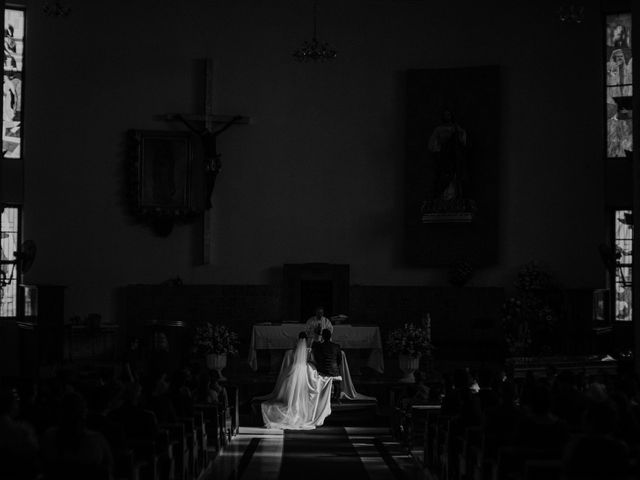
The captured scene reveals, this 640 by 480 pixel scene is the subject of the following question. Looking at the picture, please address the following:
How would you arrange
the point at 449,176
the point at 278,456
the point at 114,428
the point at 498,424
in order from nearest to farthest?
1. the point at 114,428
2. the point at 498,424
3. the point at 278,456
4. the point at 449,176

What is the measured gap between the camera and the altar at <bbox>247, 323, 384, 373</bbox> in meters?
19.9

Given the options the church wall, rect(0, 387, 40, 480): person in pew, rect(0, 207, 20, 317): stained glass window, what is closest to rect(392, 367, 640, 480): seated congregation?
rect(0, 387, 40, 480): person in pew

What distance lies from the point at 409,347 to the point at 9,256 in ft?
28.1

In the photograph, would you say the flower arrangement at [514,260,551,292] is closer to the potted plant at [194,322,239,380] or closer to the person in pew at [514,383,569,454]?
the potted plant at [194,322,239,380]

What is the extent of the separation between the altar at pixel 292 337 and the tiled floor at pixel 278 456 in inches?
125

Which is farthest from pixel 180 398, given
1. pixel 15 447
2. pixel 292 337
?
pixel 292 337

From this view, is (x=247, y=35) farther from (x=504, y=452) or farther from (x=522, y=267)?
(x=504, y=452)

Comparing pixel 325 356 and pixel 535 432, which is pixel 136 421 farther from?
pixel 325 356

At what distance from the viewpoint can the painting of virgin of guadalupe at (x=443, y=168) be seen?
71.8 feet

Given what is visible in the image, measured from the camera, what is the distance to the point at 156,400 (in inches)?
428

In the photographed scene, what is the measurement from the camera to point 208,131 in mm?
22000

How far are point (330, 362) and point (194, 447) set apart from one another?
5815mm

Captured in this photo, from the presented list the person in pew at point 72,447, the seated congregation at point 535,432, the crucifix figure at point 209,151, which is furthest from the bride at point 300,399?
the person in pew at point 72,447

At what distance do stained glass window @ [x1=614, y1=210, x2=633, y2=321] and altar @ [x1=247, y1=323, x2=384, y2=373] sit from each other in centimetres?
560
